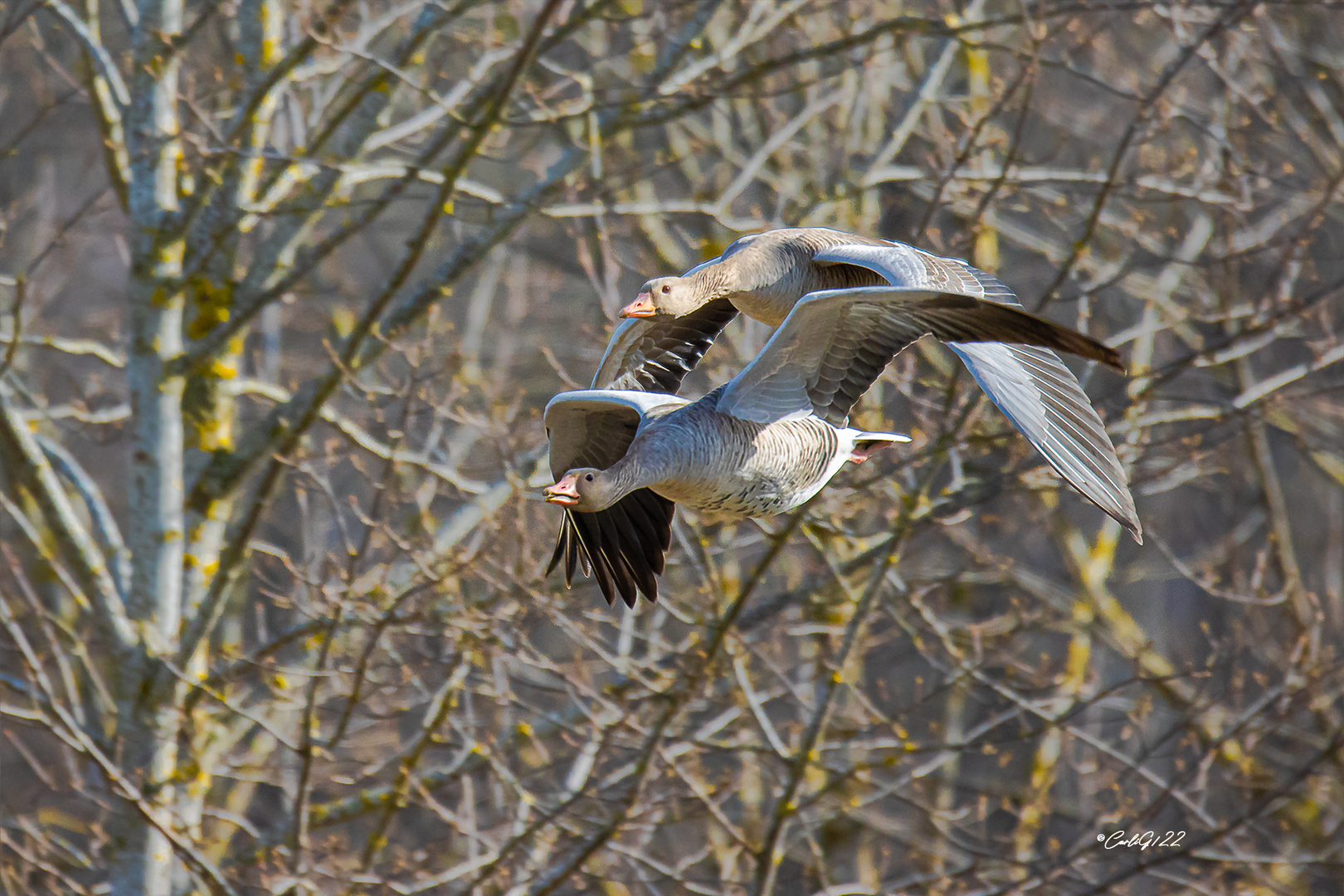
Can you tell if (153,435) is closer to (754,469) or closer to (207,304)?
(207,304)

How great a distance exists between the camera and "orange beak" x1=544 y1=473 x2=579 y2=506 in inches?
126

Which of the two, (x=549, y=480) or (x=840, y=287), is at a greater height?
(x=840, y=287)

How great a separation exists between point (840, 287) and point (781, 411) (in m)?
0.74

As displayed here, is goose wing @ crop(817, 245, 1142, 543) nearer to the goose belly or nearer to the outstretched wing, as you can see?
the outstretched wing

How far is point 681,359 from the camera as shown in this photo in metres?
4.83

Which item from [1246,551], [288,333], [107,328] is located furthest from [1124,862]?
[288,333]

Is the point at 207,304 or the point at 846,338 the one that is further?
the point at 207,304

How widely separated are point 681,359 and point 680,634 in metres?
10.5

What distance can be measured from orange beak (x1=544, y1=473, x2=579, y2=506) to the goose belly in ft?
0.86

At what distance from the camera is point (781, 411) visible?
3.77 m

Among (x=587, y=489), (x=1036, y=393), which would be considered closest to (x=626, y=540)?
(x=587, y=489)

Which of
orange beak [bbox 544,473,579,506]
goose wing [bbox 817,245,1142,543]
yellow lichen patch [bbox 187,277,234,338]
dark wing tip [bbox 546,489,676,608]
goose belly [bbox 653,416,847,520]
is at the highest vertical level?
yellow lichen patch [bbox 187,277,234,338]

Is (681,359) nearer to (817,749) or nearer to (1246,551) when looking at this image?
(817,749)

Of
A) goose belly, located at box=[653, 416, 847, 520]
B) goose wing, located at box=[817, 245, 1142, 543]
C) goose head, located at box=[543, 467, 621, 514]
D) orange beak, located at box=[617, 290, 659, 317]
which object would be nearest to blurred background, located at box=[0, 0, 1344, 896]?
goose wing, located at box=[817, 245, 1142, 543]
